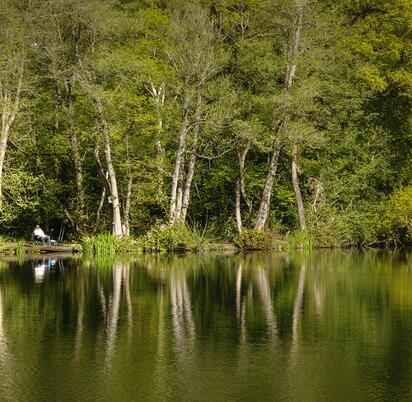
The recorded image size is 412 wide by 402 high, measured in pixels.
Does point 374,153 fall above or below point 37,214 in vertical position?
above

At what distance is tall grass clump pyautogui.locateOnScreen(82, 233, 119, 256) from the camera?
40.9 meters

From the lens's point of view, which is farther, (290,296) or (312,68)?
(312,68)

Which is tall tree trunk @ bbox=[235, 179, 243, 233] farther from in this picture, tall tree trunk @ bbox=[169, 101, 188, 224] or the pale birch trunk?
tall tree trunk @ bbox=[169, 101, 188, 224]

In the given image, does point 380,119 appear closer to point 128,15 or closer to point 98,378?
point 128,15

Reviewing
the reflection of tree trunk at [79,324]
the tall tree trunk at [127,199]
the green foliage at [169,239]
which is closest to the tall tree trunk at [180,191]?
the green foliage at [169,239]

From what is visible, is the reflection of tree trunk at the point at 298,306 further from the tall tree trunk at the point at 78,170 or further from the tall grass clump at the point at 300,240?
the tall tree trunk at the point at 78,170

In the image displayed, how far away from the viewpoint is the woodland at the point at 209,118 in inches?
1721

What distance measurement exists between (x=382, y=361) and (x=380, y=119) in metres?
38.5

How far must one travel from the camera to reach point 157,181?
4547cm

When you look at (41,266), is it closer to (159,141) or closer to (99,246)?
(99,246)

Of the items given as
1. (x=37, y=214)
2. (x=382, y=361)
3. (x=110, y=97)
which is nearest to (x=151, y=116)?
(x=110, y=97)

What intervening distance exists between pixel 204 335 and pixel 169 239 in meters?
24.5

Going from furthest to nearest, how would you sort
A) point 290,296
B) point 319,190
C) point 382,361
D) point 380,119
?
1. point 380,119
2. point 319,190
3. point 290,296
4. point 382,361

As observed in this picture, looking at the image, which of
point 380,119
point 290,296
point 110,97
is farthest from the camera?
point 380,119
